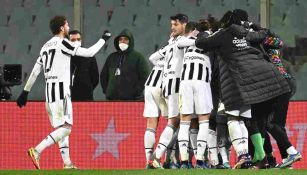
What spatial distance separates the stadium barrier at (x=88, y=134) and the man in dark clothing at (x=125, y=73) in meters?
0.60

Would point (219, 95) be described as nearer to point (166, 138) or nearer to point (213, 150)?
point (213, 150)

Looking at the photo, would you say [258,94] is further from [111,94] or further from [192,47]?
[111,94]

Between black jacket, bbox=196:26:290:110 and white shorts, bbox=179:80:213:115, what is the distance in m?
0.67

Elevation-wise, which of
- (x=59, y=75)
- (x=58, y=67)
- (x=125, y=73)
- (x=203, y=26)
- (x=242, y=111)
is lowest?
(x=242, y=111)

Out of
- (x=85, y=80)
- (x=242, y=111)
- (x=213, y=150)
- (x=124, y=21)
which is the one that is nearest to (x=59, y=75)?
(x=213, y=150)

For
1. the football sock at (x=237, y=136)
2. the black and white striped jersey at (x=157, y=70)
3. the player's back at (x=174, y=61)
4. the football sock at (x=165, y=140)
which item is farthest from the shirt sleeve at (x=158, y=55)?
the football sock at (x=237, y=136)

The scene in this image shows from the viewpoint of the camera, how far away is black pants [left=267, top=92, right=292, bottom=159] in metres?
15.8

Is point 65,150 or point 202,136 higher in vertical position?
point 202,136

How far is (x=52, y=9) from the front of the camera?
21.1m

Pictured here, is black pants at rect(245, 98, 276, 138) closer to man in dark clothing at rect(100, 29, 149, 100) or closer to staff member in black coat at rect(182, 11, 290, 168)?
staff member in black coat at rect(182, 11, 290, 168)

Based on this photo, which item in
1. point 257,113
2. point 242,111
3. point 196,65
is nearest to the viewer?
→ point 242,111

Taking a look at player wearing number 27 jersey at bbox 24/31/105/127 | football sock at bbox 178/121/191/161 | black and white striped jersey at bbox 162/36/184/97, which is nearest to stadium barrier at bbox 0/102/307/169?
black and white striped jersey at bbox 162/36/184/97

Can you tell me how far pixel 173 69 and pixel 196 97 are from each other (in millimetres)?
781

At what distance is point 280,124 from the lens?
52.1 feet
